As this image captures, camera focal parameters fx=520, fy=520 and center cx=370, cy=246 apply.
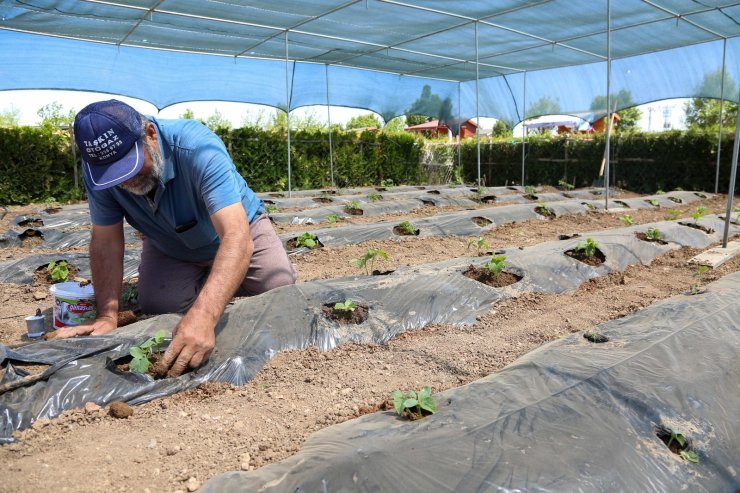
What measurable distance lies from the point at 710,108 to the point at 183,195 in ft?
130

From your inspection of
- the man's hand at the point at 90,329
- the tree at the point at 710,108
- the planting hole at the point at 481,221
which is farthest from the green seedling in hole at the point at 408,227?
the tree at the point at 710,108

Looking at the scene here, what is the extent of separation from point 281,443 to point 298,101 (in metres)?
12.5

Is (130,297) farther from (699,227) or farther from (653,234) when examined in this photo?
(699,227)

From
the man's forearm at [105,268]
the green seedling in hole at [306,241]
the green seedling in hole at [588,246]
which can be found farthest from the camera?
the green seedling in hole at [306,241]

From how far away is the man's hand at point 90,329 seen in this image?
Answer: 251 centimetres

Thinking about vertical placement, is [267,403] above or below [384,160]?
below

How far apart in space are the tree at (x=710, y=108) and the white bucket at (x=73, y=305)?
1311 centimetres

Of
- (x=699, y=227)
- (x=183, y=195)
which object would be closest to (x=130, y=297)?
(x=183, y=195)

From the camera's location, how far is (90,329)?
2566 millimetres

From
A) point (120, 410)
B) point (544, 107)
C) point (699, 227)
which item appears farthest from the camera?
point (544, 107)

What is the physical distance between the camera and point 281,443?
1796 millimetres

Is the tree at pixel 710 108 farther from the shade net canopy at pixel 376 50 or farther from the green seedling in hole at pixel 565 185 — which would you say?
the green seedling in hole at pixel 565 185

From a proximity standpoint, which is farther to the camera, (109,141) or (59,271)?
(59,271)

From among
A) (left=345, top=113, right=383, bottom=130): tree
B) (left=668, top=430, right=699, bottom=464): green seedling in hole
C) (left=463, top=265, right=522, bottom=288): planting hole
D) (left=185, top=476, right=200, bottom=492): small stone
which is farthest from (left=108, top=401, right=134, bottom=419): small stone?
(left=345, top=113, right=383, bottom=130): tree
